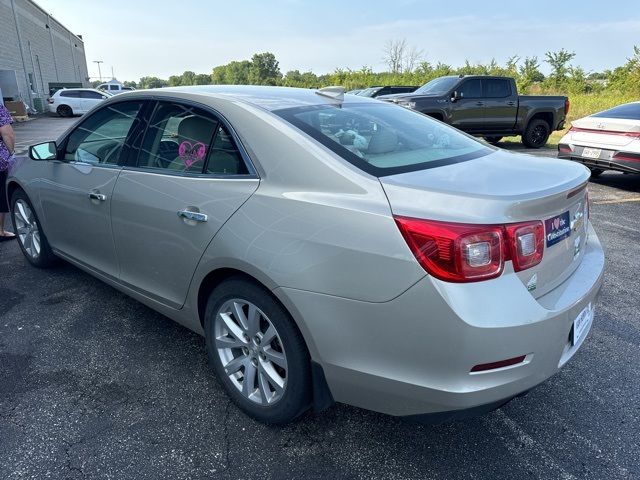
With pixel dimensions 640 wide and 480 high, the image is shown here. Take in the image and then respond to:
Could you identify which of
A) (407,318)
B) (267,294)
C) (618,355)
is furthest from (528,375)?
(618,355)

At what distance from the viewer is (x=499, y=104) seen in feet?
41.5

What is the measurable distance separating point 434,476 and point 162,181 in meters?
1.99

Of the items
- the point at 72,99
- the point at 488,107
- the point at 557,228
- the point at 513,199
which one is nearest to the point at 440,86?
the point at 488,107

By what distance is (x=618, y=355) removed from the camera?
117 inches

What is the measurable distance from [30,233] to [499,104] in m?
11.7

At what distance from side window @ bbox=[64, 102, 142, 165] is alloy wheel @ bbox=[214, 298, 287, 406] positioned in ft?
4.53

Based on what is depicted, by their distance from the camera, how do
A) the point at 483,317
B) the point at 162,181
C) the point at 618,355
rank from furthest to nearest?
1. the point at 618,355
2. the point at 162,181
3. the point at 483,317

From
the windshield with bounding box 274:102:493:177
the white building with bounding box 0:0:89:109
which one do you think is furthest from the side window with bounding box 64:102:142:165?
the white building with bounding box 0:0:89:109

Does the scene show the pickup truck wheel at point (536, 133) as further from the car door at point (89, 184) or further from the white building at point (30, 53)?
the white building at point (30, 53)

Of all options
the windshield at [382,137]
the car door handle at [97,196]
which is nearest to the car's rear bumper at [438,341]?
the windshield at [382,137]

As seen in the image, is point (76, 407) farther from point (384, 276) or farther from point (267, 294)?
point (384, 276)

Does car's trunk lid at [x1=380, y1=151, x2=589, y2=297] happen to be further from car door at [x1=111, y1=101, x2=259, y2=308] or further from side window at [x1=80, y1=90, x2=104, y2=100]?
side window at [x1=80, y1=90, x2=104, y2=100]

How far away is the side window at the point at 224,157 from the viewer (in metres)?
2.34

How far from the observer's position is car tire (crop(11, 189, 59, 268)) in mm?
4035
